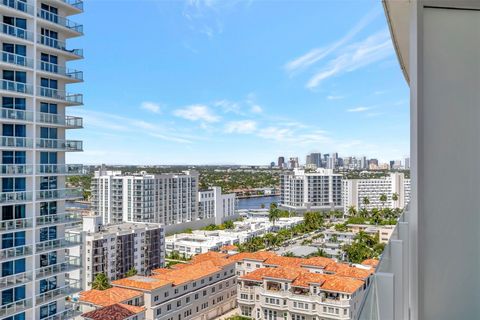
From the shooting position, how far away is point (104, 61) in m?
34.6

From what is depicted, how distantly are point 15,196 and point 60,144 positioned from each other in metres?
1.23

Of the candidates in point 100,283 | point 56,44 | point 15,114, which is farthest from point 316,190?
point 15,114

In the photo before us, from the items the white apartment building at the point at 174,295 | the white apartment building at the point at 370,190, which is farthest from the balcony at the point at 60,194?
the white apartment building at the point at 370,190

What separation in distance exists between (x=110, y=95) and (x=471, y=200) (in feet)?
130

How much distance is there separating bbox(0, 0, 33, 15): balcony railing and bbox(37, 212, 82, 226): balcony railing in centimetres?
324

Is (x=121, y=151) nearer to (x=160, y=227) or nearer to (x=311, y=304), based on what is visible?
(x=160, y=227)

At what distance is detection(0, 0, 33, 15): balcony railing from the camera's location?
585 cm

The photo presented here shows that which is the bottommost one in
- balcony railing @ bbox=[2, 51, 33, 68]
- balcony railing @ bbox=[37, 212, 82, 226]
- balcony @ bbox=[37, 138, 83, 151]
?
balcony railing @ bbox=[37, 212, 82, 226]

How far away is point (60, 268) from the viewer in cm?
694

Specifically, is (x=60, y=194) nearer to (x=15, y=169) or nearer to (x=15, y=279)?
(x=15, y=169)

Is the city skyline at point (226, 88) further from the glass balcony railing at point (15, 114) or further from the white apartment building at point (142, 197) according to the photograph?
the glass balcony railing at point (15, 114)

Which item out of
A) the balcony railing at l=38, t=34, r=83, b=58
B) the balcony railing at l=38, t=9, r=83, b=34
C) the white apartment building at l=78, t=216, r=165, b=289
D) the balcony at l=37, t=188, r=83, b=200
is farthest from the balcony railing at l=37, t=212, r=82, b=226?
the white apartment building at l=78, t=216, r=165, b=289

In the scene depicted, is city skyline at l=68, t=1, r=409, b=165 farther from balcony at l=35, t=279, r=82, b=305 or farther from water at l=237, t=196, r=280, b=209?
balcony at l=35, t=279, r=82, b=305

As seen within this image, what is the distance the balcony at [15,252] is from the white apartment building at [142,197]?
16174 millimetres
